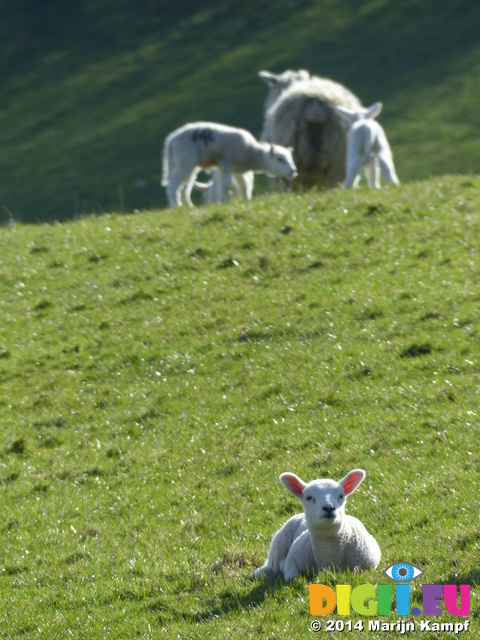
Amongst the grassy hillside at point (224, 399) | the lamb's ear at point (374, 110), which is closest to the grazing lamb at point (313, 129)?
the lamb's ear at point (374, 110)

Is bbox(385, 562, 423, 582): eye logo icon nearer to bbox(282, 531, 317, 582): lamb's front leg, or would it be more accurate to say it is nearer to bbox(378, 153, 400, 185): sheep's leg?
bbox(282, 531, 317, 582): lamb's front leg

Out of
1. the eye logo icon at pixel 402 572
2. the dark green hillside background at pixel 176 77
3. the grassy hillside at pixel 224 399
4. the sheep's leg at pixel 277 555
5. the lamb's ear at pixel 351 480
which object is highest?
the lamb's ear at pixel 351 480

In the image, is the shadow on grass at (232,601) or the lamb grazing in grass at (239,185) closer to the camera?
the shadow on grass at (232,601)

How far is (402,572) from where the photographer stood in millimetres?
6352

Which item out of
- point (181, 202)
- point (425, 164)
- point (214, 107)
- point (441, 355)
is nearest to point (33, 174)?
point (214, 107)

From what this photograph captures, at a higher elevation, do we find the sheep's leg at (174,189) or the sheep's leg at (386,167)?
the sheep's leg at (174,189)

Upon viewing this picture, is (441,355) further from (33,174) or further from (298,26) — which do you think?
(298,26)

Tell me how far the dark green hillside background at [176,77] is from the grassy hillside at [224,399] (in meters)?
16.4

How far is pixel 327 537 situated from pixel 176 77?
38.3m

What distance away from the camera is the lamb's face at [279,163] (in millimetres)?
18812

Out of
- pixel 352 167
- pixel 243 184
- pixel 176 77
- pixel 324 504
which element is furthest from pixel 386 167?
pixel 176 77

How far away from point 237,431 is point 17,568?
2.92 meters

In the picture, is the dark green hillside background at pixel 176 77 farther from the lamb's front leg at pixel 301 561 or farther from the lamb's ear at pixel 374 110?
the lamb's front leg at pixel 301 561

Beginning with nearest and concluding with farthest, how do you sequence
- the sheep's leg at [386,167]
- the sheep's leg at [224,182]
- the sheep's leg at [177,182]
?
the sheep's leg at [177,182], the sheep's leg at [224,182], the sheep's leg at [386,167]
